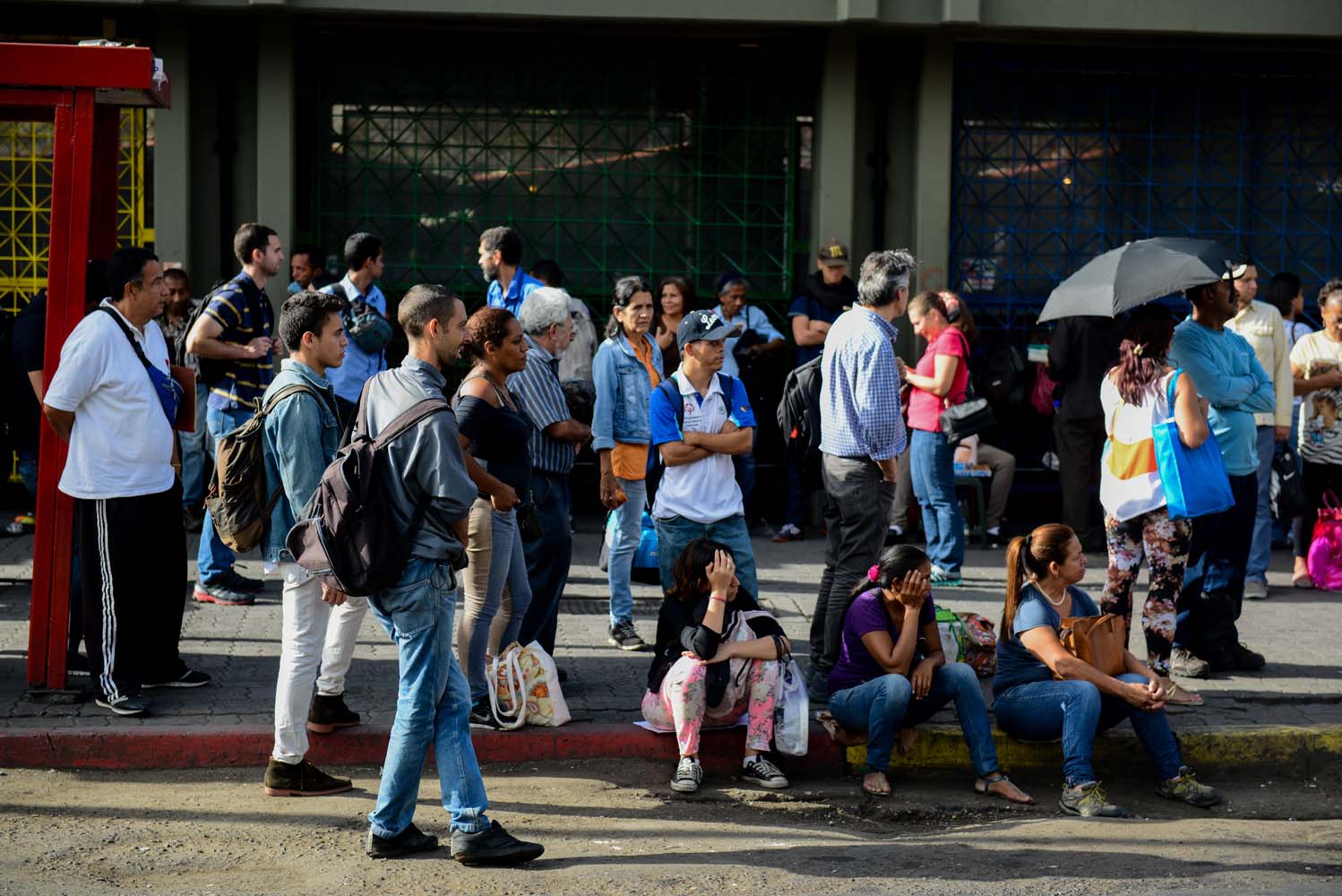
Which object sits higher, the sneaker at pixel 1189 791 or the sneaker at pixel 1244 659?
the sneaker at pixel 1244 659

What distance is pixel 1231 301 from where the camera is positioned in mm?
7609

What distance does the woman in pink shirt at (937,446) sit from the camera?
9820mm

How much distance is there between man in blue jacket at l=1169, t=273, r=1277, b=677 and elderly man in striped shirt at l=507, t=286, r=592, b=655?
2.92 m

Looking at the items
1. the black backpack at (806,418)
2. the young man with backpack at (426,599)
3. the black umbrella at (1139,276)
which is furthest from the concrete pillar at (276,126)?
the young man with backpack at (426,599)

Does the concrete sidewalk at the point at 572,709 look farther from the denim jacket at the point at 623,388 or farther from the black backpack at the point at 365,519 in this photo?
the black backpack at the point at 365,519

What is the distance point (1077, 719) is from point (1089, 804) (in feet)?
1.09

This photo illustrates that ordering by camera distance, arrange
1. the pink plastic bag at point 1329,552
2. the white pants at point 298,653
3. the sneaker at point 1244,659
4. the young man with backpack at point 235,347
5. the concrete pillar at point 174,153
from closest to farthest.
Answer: the white pants at point 298,653 → the sneaker at point 1244,659 → the young man with backpack at point 235,347 → the pink plastic bag at point 1329,552 → the concrete pillar at point 174,153

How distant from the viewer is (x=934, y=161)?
11750mm

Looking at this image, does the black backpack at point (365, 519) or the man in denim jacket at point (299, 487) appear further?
the man in denim jacket at point (299, 487)

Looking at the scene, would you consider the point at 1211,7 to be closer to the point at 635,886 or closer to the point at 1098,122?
the point at 1098,122

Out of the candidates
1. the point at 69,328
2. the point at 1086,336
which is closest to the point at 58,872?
the point at 69,328

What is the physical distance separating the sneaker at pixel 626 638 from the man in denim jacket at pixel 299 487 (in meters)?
2.20

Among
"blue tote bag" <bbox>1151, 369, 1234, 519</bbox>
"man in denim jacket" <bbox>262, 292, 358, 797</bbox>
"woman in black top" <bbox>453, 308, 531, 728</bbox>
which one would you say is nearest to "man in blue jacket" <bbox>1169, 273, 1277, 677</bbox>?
"blue tote bag" <bbox>1151, 369, 1234, 519</bbox>

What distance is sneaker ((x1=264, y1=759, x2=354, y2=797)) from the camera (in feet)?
20.2
